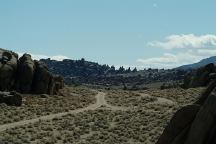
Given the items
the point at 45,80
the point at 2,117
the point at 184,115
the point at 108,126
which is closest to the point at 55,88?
the point at 45,80

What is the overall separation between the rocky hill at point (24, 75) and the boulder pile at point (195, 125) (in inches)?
2632

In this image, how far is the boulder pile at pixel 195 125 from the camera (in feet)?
75.8

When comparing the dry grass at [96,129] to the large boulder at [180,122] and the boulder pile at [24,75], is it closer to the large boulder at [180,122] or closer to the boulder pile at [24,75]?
the large boulder at [180,122]

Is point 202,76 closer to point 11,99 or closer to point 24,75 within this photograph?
point 24,75

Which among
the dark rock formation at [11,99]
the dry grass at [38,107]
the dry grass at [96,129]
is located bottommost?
the dry grass at [96,129]

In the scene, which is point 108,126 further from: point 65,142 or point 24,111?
point 24,111

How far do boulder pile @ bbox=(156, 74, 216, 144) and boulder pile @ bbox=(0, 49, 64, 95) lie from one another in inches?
2637

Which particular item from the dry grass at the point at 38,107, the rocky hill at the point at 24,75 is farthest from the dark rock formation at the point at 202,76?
the rocky hill at the point at 24,75

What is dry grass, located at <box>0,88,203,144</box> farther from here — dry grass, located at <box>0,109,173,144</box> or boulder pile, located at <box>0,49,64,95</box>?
boulder pile, located at <box>0,49,64,95</box>

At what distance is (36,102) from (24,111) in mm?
11274

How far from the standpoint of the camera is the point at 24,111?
242 ft

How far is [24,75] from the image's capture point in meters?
93.4

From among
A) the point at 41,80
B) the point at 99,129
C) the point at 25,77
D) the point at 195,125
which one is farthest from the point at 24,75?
the point at 195,125

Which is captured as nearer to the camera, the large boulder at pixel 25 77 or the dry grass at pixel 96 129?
the dry grass at pixel 96 129
